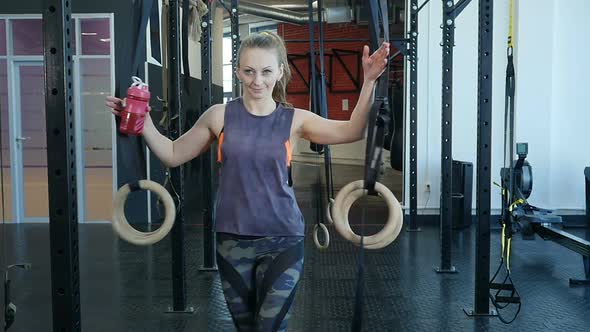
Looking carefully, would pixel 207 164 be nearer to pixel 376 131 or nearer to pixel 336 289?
pixel 336 289

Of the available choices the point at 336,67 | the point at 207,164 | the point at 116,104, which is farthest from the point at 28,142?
the point at 336,67

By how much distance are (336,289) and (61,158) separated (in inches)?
84.4

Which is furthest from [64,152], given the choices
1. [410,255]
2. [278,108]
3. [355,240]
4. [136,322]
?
[410,255]

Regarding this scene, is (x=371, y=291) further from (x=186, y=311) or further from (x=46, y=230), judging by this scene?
(x=46, y=230)

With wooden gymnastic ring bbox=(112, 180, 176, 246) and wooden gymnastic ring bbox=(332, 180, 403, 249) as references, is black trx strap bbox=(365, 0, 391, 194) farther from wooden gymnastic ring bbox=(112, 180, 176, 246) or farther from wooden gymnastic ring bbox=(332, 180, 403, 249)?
wooden gymnastic ring bbox=(112, 180, 176, 246)

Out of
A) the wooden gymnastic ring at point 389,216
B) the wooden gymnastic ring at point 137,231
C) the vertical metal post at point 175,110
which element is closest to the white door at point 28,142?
the vertical metal post at point 175,110

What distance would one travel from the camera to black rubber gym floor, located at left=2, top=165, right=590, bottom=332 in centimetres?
286

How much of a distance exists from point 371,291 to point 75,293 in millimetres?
2039

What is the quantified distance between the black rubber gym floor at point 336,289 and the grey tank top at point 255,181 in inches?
56.5

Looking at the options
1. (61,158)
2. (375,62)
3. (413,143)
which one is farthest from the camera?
(413,143)

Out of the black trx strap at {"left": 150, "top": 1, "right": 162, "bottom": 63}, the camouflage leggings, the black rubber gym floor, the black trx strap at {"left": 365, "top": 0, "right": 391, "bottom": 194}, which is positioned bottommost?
the black rubber gym floor

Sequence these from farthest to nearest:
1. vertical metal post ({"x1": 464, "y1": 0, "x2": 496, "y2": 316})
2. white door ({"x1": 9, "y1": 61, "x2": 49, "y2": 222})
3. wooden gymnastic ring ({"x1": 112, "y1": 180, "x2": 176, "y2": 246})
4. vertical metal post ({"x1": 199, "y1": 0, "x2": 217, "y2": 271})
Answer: white door ({"x1": 9, "y1": 61, "x2": 49, "y2": 222})
vertical metal post ({"x1": 199, "y1": 0, "x2": 217, "y2": 271})
vertical metal post ({"x1": 464, "y1": 0, "x2": 496, "y2": 316})
wooden gymnastic ring ({"x1": 112, "y1": 180, "x2": 176, "y2": 246})

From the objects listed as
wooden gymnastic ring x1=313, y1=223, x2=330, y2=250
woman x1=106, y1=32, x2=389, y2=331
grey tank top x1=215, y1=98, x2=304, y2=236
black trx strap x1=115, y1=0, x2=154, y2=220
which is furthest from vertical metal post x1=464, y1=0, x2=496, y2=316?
black trx strap x1=115, y1=0, x2=154, y2=220

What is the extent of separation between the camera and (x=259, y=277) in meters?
1.51
